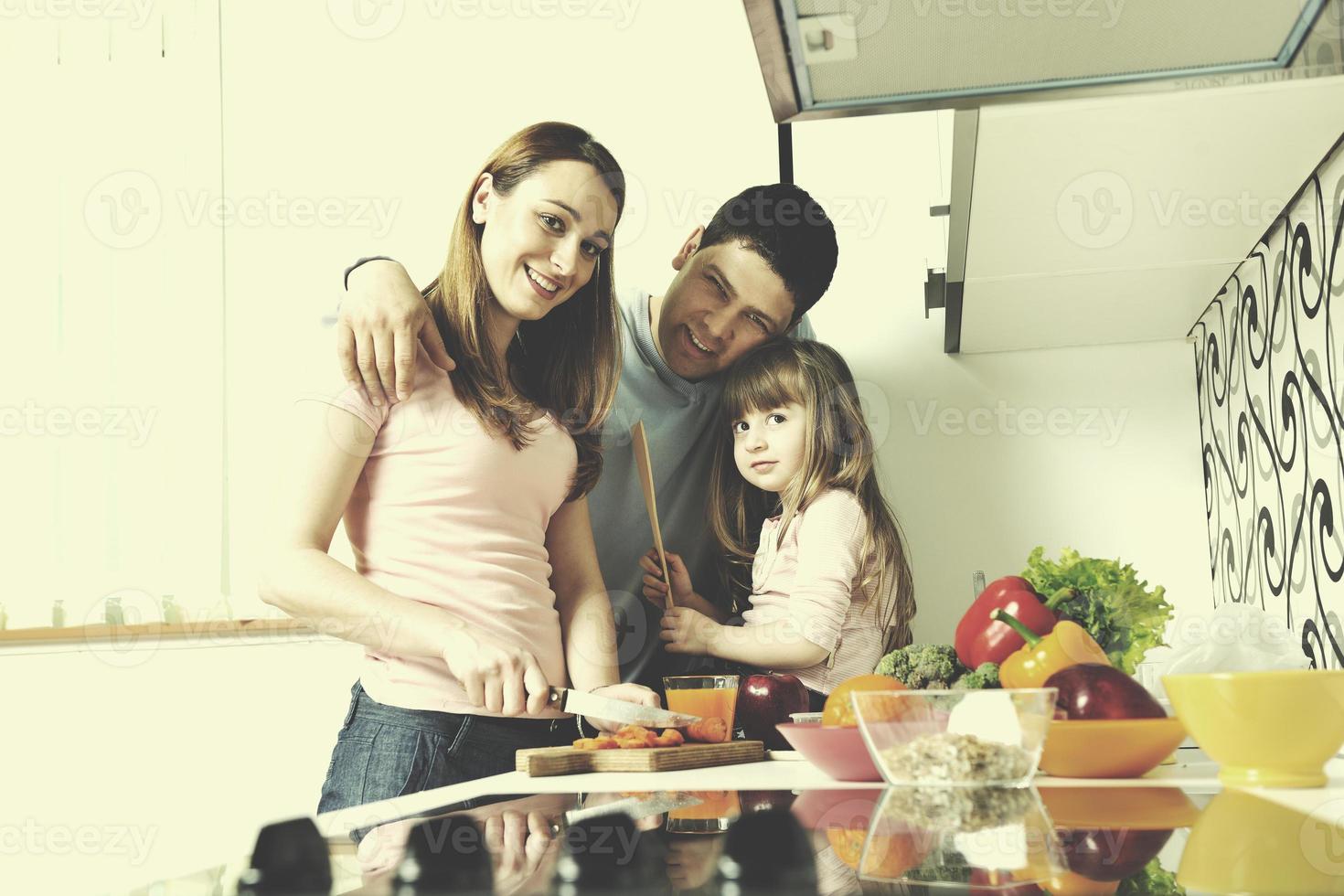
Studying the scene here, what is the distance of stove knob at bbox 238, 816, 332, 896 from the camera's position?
14.8 inches

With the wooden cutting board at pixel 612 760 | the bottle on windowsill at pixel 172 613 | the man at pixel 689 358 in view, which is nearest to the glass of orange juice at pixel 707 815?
the wooden cutting board at pixel 612 760

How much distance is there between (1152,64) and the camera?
0.84 m

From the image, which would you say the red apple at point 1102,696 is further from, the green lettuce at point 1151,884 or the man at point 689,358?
the man at point 689,358

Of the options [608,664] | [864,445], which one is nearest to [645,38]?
[864,445]

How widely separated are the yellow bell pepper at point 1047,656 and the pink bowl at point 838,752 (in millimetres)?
174

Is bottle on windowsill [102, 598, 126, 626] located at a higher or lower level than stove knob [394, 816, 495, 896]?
higher

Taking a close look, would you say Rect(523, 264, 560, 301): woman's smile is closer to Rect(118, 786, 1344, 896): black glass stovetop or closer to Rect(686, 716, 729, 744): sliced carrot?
Rect(686, 716, 729, 744): sliced carrot

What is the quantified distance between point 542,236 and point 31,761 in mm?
1273

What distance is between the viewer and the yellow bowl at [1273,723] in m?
0.62

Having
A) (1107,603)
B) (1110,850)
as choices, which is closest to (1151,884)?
(1110,850)

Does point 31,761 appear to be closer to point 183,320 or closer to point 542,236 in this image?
point 183,320

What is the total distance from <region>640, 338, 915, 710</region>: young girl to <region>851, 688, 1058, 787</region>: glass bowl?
0.73 m

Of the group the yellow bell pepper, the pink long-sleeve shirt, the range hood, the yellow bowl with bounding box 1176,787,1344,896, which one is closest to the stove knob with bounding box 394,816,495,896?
the yellow bowl with bounding box 1176,787,1344,896

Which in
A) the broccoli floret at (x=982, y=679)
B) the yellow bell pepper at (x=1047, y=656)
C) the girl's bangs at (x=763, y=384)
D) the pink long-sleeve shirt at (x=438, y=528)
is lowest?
the broccoli floret at (x=982, y=679)
